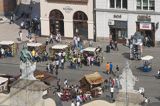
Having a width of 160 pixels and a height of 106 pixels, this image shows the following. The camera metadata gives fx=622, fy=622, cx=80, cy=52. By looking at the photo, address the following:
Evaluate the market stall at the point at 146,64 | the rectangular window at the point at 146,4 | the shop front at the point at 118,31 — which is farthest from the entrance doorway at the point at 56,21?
the market stall at the point at 146,64

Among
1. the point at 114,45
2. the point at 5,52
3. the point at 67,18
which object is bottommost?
the point at 5,52

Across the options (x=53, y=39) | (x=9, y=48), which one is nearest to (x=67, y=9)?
(x=53, y=39)

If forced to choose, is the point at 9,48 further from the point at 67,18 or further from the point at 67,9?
the point at 67,9

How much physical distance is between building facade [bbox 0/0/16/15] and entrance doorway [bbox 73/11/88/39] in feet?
76.2

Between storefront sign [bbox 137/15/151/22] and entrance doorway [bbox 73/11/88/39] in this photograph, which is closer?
storefront sign [bbox 137/15/151/22]

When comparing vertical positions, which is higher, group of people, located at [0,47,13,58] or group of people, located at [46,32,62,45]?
group of people, located at [46,32,62,45]

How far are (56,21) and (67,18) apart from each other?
2130 mm

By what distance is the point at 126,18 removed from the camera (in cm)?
8300

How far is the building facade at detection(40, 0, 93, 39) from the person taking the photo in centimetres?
8581

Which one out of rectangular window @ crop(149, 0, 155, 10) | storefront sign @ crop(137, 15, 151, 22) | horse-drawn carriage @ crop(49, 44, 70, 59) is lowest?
horse-drawn carriage @ crop(49, 44, 70, 59)

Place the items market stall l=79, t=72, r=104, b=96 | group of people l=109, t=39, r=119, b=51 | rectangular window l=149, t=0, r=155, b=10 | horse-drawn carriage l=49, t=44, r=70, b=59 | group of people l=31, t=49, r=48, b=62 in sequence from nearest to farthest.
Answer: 1. market stall l=79, t=72, r=104, b=96
2. horse-drawn carriage l=49, t=44, r=70, b=59
3. group of people l=31, t=49, r=48, b=62
4. group of people l=109, t=39, r=119, b=51
5. rectangular window l=149, t=0, r=155, b=10

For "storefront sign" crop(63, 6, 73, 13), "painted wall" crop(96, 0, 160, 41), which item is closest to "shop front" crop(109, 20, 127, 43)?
"painted wall" crop(96, 0, 160, 41)

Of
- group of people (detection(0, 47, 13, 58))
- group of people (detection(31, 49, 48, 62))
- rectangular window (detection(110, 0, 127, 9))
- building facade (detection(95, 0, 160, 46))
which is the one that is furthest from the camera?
rectangular window (detection(110, 0, 127, 9))

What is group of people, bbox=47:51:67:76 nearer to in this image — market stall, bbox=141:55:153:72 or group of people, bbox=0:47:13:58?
group of people, bbox=0:47:13:58
